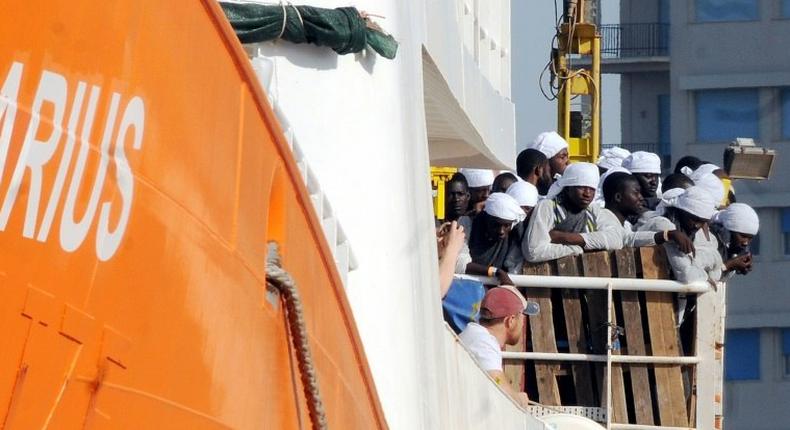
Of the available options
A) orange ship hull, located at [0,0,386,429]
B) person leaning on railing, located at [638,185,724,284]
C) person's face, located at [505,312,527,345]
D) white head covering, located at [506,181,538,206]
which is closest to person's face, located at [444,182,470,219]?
white head covering, located at [506,181,538,206]

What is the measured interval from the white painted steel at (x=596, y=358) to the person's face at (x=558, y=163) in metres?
2.50

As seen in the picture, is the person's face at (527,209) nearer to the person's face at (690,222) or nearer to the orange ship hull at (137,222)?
the person's face at (690,222)

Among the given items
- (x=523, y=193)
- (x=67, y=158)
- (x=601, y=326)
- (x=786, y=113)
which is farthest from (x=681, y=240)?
(x=786, y=113)

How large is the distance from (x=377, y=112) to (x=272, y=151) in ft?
4.40

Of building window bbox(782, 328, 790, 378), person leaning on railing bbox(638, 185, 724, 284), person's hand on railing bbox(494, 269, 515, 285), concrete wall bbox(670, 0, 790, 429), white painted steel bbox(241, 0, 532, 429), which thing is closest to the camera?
white painted steel bbox(241, 0, 532, 429)

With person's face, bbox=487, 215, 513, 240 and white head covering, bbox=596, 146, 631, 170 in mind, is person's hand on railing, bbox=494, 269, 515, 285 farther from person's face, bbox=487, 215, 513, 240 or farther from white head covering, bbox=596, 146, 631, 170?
white head covering, bbox=596, 146, 631, 170

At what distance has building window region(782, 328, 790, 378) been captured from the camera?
42.6m

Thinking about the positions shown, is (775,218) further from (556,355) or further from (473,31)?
(473,31)

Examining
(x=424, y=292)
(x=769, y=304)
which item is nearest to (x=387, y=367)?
(x=424, y=292)

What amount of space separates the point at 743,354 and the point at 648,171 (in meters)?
31.6

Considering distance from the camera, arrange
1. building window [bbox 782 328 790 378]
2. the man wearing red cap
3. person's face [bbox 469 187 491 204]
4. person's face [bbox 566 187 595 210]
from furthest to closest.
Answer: building window [bbox 782 328 790 378] < person's face [bbox 469 187 491 204] < person's face [bbox 566 187 595 210] < the man wearing red cap

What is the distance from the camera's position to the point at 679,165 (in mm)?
15188

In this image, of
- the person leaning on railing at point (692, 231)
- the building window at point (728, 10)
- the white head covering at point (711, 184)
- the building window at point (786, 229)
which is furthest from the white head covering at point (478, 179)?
the building window at point (728, 10)

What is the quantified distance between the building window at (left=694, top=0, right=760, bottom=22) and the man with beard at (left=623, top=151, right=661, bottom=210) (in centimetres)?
3535
